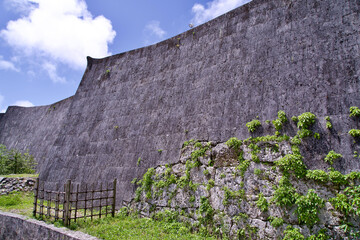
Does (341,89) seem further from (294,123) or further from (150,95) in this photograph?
(150,95)

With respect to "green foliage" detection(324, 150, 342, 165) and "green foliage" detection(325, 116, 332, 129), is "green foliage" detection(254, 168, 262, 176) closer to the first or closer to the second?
"green foliage" detection(324, 150, 342, 165)

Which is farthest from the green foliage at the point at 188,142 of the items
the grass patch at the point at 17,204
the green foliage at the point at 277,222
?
the grass patch at the point at 17,204

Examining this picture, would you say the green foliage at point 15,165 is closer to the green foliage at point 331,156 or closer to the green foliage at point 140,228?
the green foliage at point 140,228

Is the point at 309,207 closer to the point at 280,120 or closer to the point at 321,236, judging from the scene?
the point at 321,236

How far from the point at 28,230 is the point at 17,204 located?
2839 mm

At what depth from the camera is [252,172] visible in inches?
211

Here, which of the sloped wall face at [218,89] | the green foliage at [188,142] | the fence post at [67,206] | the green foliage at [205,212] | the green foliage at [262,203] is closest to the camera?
the green foliage at [262,203]

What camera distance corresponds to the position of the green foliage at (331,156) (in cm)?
455

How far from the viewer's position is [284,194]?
15.6ft

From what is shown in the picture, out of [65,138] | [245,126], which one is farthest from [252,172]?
[65,138]

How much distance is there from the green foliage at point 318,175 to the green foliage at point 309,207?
0.23 meters

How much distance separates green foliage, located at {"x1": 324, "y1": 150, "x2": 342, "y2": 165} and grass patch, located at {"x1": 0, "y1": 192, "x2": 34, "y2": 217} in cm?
752

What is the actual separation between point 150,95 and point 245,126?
3877 mm

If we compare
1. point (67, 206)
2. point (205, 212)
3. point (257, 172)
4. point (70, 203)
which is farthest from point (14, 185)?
point (257, 172)
